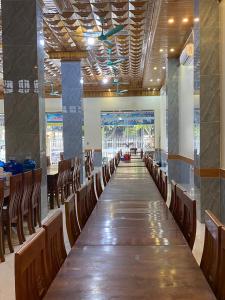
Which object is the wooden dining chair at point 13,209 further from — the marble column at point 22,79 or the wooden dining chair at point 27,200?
the marble column at point 22,79

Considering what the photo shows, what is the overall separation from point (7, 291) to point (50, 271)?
1812 millimetres

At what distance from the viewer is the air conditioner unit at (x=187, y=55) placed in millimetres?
8986

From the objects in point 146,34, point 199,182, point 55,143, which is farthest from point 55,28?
point 55,143

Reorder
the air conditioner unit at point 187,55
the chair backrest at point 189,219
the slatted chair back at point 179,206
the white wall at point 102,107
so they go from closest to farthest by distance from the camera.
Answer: the chair backrest at point 189,219
the slatted chair back at point 179,206
the air conditioner unit at point 187,55
the white wall at point 102,107

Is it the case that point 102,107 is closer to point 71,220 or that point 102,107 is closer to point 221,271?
point 71,220

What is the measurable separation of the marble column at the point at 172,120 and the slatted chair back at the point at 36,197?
637 centimetres

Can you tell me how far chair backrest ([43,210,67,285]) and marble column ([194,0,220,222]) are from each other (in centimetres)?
404

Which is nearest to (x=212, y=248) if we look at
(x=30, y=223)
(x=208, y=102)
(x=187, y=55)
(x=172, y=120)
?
(x=30, y=223)

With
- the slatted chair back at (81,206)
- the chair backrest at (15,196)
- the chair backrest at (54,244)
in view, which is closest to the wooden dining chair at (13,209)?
the chair backrest at (15,196)

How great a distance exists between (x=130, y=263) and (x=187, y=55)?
8587 millimetres

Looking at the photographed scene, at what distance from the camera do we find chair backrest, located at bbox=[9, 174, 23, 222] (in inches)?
191

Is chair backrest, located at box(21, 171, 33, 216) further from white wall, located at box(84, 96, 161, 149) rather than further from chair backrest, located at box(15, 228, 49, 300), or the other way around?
white wall, located at box(84, 96, 161, 149)

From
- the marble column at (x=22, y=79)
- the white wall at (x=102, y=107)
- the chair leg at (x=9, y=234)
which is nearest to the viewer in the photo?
the chair leg at (x=9, y=234)

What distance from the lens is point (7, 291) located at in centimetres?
356
